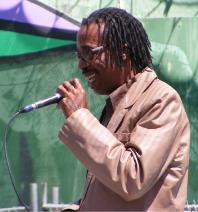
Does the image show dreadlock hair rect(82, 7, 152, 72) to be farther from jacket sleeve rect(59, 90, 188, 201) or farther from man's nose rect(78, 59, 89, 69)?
jacket sleeve rect(59, 90, 188, 201)

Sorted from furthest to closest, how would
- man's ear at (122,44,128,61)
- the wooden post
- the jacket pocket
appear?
the wooden post < man's ear at (122,44,128,61) < the jacket pocket

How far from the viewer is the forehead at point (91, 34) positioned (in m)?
1.92

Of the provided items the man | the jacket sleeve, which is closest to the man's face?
the man

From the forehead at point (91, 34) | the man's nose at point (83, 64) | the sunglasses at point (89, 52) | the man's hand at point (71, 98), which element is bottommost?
the man's hand at point (71, 98)

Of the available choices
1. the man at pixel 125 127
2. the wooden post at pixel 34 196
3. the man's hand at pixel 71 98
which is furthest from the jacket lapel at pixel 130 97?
the wooden post at pixel 34 196

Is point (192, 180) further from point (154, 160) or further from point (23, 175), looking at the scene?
point (154, 160)

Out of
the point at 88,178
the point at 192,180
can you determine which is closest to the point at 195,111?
the point at 192,180

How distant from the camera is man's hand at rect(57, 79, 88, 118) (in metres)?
1.84

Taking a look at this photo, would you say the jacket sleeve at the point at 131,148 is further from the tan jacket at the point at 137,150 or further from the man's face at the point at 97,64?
the man's face at the point at 97,64

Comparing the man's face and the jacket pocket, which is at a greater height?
the man's face

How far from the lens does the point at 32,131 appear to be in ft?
16.0

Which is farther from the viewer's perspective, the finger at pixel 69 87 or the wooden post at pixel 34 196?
the wooden post at pixel 34 196

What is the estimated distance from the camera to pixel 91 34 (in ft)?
6.32

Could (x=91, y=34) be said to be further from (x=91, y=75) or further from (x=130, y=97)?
(x=130, y=97)
